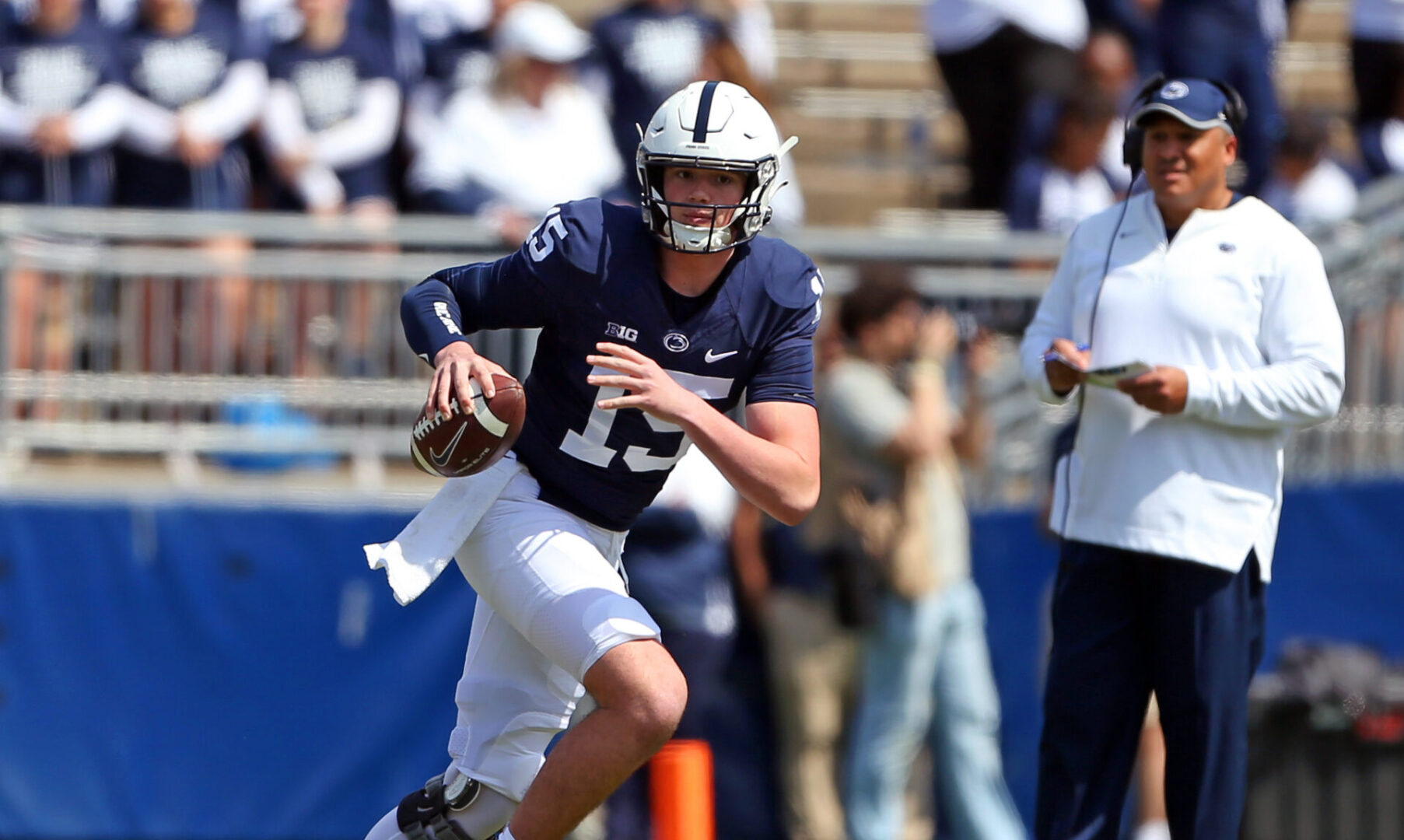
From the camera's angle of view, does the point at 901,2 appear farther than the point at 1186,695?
Yes

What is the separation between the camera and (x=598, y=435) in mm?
4789

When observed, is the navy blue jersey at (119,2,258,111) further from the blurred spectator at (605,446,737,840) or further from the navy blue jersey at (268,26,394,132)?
the blurred spectator at (605,446,737,840)

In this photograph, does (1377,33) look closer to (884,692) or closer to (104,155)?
(884,692)

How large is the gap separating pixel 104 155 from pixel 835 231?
3.66 m

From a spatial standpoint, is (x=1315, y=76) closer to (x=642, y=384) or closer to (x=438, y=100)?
(x=438, y=100)

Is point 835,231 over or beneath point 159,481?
over

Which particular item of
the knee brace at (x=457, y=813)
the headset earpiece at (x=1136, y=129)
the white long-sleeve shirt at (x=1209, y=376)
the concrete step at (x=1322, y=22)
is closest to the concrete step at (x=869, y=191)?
the concrete step at (x=1322, y=22)

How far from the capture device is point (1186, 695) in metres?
5.05

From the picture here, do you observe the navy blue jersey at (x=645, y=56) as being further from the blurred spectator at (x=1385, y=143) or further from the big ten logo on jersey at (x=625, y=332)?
the big ten logo on jersey at (x=625, y=332)

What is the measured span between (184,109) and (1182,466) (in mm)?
5703

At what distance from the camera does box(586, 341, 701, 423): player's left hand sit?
421 centimetres

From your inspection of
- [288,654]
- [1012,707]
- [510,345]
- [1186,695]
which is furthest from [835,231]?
[1186,695]

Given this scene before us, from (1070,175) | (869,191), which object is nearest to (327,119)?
(869,191)

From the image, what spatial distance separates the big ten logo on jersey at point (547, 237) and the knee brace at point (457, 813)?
1.29 meters
